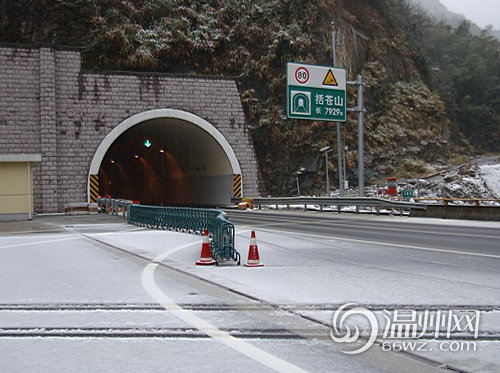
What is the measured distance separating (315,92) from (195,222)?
13.4 meters

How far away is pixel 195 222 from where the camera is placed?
15812mm

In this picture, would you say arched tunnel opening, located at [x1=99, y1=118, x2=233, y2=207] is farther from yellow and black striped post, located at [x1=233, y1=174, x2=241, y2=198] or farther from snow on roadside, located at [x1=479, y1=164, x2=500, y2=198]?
snow on roadside, located at [x1=479, y1=164, x2=500, y2=198]

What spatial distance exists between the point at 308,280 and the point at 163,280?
223 centimetres

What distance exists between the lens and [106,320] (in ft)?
18.6

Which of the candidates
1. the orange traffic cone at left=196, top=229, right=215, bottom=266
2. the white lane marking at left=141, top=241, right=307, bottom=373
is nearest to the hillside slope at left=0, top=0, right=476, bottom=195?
the orange traffic cone at left=196, top=229, right=215, bottom=266

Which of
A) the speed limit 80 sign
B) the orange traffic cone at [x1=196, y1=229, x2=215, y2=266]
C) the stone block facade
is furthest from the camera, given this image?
the stone block facade

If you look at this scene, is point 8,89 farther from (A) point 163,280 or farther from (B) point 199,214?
(A) point 163,280

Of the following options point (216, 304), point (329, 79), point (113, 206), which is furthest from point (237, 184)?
point (216, 304)

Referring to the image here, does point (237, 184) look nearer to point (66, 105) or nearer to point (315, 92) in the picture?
point (315, 92)

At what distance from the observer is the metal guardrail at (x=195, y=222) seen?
1029 cm

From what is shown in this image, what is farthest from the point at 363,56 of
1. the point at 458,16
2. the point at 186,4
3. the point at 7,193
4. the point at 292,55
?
the point at 458,16

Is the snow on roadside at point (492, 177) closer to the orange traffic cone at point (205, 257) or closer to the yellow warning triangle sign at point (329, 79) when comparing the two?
the yellow warning triangle sign at point (329, 79)

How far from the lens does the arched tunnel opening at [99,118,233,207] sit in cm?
3872

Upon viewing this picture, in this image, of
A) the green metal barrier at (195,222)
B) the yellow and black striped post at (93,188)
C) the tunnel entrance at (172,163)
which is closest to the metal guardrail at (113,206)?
the yellow and black striped post at (93,188)
